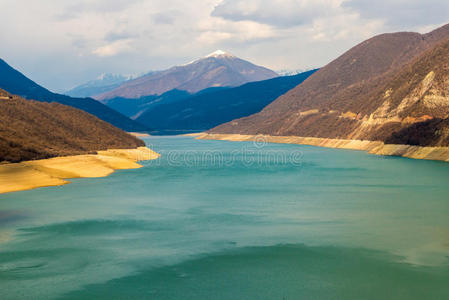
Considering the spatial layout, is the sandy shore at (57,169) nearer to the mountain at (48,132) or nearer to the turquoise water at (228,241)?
the mountain at (48,132)

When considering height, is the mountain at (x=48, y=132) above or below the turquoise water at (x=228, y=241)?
above

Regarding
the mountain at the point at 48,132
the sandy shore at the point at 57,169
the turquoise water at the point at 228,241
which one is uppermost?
the mountain at the point at 48,132

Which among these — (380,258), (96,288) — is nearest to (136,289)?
(96,288)

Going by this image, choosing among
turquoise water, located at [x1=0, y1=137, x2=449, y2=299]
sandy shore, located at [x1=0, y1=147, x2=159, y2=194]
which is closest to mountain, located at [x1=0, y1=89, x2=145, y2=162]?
sandy shore, located at [x1=0, y1=147, x2=159, y2=194]

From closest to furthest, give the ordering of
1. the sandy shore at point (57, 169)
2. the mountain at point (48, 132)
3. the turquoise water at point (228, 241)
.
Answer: the turquoise water at point (228, 241), the sandy shore at point (57, 169), the mountain at point (48, 132)

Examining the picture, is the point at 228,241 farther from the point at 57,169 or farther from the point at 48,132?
the point at 48,132

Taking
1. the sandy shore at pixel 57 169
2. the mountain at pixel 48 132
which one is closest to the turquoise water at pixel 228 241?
the sandy shore at pixel 57 169

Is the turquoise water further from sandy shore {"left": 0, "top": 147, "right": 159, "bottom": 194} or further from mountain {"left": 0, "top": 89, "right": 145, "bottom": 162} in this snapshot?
mountain {"left": 0, "top": 89, "right": 145, "bottom": 162}
